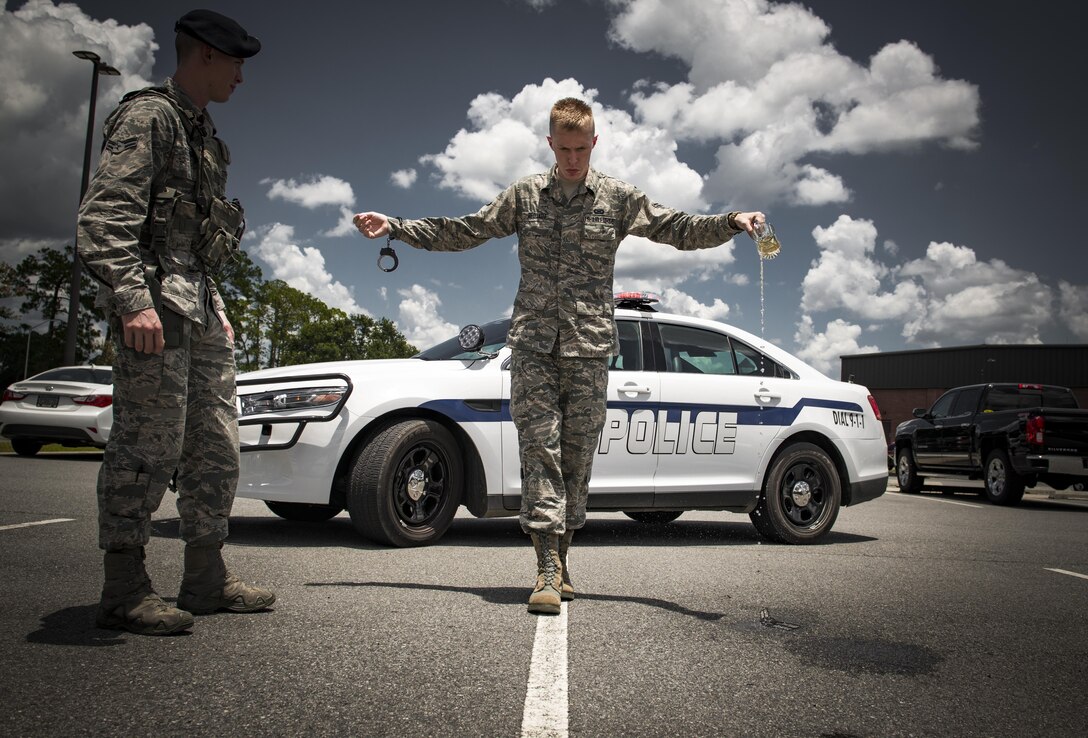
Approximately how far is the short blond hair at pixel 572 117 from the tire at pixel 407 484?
2.13 m

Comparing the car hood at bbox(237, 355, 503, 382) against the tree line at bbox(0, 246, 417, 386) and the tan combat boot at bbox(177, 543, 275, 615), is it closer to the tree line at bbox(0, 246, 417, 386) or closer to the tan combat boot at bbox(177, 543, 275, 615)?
the tan combat boot at bbox(177, 543, 275, 615)

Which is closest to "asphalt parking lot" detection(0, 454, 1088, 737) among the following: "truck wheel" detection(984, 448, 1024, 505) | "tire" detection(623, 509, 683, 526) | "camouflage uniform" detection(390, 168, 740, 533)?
"camouflage uniform" detection(390, 168, 740, 533)

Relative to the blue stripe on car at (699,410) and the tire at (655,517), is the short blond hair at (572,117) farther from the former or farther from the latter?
the tire at (655,517)

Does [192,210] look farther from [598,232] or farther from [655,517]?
[655,517]

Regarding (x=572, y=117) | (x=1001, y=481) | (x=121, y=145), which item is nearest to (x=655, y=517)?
(x=572, y=117)

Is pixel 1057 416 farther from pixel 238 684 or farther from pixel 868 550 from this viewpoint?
pixel 238 684

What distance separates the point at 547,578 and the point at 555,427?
24.9 inches

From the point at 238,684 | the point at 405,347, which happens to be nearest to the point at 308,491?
the point at 238,684

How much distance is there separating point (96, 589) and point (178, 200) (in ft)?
5.41

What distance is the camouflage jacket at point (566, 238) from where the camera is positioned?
11.7 feet

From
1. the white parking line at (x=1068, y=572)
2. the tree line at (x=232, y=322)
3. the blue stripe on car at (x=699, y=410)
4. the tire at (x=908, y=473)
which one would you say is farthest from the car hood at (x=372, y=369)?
the tree line at (x=232, y=322)

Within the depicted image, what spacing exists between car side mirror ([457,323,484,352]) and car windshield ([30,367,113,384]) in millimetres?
8610

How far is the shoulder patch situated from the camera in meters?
2.74

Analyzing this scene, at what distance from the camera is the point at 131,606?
8.88ft
